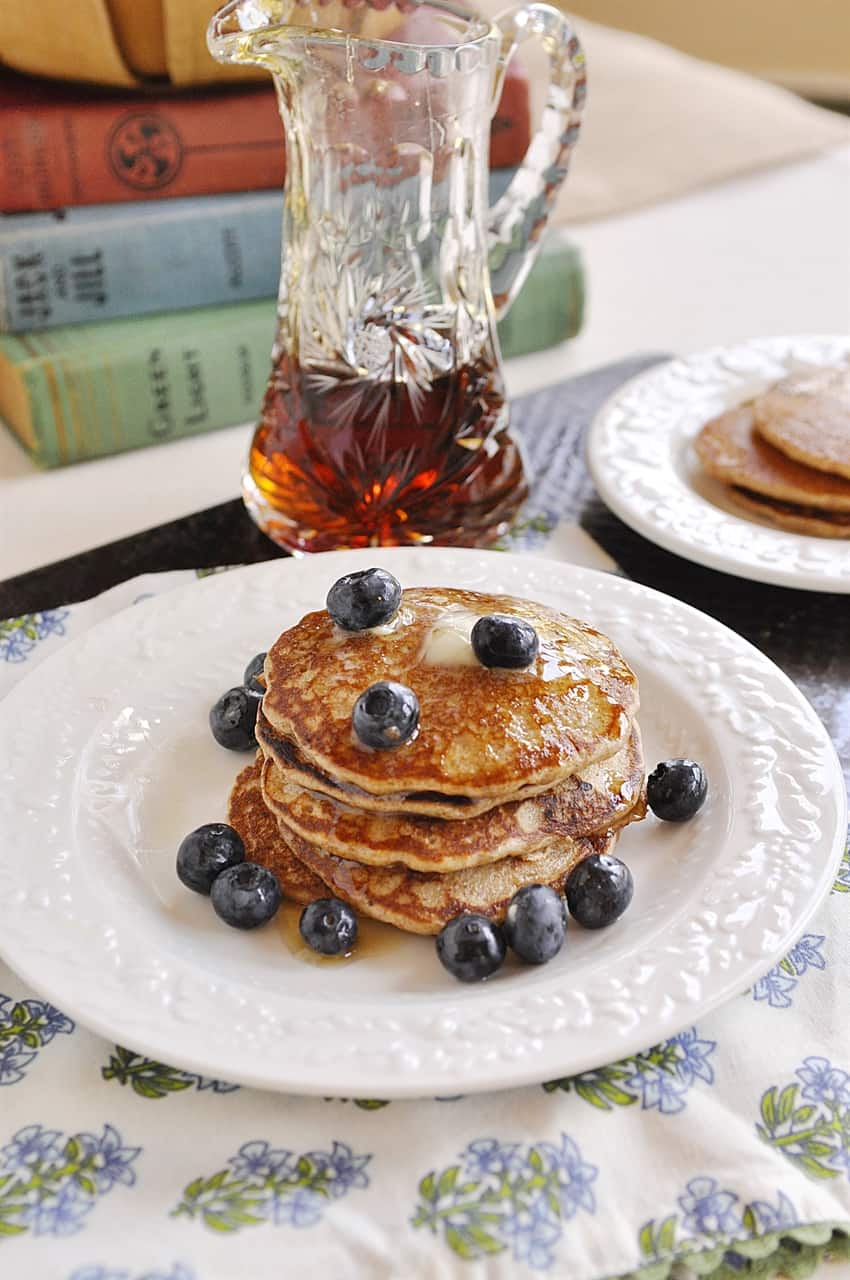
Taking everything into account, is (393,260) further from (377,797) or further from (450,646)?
(377,797)

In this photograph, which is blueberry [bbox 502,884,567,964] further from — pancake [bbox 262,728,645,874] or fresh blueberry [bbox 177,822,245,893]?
fresh blueberry [bbox 177,822,245,893]

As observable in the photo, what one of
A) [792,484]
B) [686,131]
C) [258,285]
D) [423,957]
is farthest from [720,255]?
[423,957]

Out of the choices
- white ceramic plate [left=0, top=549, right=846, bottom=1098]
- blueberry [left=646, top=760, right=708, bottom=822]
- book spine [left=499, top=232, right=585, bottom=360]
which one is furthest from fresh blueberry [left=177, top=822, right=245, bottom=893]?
book spine [left=499, top=232, right=585, bottom=360]

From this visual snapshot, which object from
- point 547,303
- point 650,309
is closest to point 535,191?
point 547,303

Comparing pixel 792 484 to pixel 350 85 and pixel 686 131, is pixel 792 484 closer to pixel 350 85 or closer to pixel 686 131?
pixel 350 85

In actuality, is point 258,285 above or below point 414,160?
below

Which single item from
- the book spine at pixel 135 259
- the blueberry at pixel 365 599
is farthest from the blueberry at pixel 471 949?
the book spine at pixel 135 259
